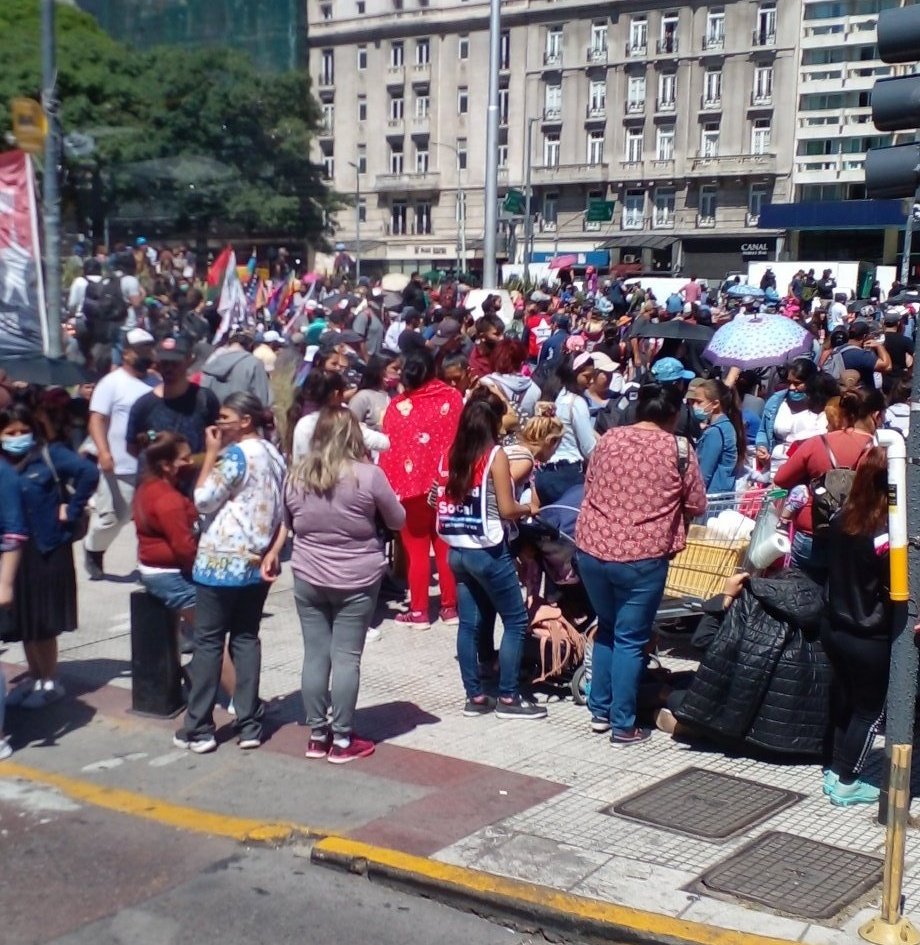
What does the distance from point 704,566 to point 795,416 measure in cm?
240

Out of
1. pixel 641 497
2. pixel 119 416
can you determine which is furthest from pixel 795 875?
pixel 119 416

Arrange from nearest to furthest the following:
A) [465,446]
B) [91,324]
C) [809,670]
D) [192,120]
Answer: [809,670]
[465,446]
[91,324]
[192,120]

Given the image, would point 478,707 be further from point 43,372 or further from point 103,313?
point 103,313

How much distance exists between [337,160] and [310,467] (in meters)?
68.8

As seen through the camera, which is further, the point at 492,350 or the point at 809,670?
the point at 492,350

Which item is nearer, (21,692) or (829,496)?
(829,496)

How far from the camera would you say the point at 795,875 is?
5219mm

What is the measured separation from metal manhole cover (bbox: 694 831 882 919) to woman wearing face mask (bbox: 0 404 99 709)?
11.9 ft

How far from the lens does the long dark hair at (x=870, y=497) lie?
554 cm

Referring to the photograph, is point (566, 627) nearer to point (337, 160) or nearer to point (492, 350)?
point (492, 350)

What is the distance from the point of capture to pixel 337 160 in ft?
238

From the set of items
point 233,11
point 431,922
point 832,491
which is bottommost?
point 431,922

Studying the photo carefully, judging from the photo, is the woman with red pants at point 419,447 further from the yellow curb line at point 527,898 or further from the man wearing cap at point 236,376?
the yellow curb line at point 527,898

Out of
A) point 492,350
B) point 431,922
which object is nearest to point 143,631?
point 431,922
